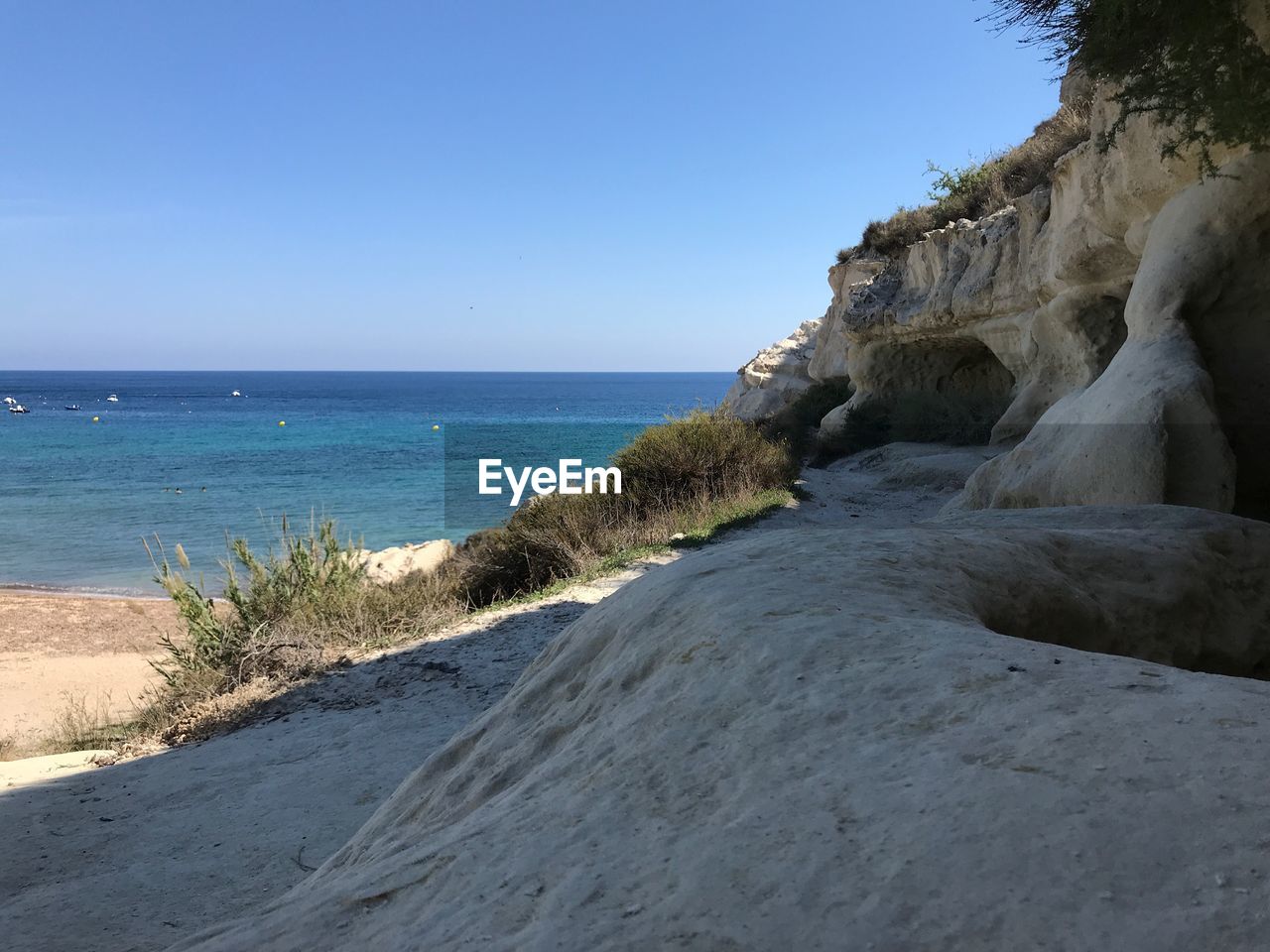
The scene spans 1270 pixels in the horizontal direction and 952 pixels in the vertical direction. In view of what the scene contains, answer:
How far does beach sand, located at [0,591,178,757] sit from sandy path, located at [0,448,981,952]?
2915 millimetres

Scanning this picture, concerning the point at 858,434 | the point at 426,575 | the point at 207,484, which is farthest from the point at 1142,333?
the point at 207,484

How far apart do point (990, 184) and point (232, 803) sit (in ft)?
59.2

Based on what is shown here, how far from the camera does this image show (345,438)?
51438 mm

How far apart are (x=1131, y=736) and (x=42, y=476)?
39.5 metres

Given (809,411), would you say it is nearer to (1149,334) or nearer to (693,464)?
(693,464)

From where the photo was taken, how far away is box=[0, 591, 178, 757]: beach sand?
31.0 ft

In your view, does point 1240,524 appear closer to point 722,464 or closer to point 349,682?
point 349,682

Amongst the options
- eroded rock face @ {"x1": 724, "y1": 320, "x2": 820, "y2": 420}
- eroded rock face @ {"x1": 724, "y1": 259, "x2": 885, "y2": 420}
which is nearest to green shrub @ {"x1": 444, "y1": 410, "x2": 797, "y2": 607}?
eroded rock face @ {"x1": 724, "y1": 259, "x2": 885, "y2": 420}

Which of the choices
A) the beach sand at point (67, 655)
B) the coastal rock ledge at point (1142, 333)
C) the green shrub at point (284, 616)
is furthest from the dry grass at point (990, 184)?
the beach sand at point (67, 655)

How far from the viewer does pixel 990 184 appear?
18.2 meters

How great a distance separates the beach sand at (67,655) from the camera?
9.45 meters

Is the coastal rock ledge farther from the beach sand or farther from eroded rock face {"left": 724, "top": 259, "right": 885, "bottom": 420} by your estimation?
eroded rock face {"left": 724, "top": 259, "right": 885, "bottom": 420}

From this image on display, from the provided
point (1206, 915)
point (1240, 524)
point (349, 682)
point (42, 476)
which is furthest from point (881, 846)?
point (42, 476)

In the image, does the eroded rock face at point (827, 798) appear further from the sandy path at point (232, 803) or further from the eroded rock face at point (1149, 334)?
the eroded rock face at point (1149, 334)
